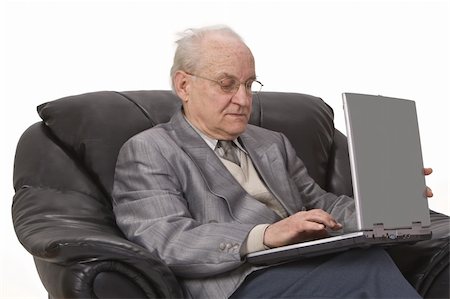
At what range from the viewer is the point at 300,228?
7.55 feet

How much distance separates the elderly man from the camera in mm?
2348

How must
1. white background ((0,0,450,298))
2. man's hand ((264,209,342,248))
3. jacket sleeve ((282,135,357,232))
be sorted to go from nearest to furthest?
man's hand ((264,209,342,248)), jacket sleeve ((282,135,357,232)), white background ((0,0,450,298))

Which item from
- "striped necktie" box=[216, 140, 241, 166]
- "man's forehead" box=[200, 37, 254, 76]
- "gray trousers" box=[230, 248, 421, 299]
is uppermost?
"man's forehead" box=[200, 37, 254, 76]

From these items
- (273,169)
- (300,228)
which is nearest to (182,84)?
(273,169)

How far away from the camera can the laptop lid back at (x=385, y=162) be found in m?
2.19

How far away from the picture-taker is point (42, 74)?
368cm

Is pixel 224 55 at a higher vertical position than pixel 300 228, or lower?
higher

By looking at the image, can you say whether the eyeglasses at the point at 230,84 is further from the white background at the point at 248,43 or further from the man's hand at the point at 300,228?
the white background at the point at 248,43

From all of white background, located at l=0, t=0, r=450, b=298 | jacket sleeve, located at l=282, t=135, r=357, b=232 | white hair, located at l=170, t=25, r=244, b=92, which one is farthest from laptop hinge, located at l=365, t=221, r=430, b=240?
white background, located at l=0, t=0, r=450, b=298

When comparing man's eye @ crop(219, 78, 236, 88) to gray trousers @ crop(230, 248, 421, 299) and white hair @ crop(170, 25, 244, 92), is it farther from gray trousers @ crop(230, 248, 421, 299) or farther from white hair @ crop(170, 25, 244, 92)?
gray trousers @ crop(230, 248, 421, 299)

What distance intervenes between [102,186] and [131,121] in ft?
0.78

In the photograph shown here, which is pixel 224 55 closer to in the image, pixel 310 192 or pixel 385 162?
pixel 310 192

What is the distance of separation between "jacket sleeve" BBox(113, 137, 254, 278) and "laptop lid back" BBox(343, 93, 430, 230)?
1.23 ft

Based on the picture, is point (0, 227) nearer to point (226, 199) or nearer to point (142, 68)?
point (142, 68)
